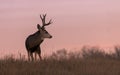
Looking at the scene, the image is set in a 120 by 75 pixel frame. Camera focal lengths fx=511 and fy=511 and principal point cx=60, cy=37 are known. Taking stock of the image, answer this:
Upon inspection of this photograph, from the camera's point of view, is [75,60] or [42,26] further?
[42,26]

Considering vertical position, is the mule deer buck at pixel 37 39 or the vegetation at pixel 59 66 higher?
the mule deer buck at pixel 37 39

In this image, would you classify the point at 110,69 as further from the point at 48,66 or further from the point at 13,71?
the point at 13,71

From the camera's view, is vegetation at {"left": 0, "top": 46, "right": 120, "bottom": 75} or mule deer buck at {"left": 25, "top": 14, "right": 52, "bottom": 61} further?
mule deer buck at {"left": 25, "top": 14, "right": 52, "bottom": 61}

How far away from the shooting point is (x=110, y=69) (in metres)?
20.3

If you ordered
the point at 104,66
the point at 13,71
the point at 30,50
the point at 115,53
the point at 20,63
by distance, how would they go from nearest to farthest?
the point at 13,71, the point at 20,63, the point at 104,66, the point at 30,50, the point at 115,53

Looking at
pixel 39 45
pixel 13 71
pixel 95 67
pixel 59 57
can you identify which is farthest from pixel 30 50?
pixel 13 71

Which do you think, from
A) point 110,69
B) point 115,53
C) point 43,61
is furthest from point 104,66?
point 115,53

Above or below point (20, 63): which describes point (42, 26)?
above

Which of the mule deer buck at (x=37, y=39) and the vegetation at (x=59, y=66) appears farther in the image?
the mule deer buck at (x=37, y=39)

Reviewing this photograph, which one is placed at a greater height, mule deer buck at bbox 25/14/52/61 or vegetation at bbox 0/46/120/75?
mule deer buck at bbox 25/14/52/61

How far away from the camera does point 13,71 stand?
1739cm

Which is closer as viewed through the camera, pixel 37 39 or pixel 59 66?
pixel 59 66

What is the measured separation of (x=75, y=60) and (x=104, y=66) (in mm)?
1214

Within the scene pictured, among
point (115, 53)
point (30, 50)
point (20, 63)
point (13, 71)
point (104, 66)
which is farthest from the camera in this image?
point (115, 53)
